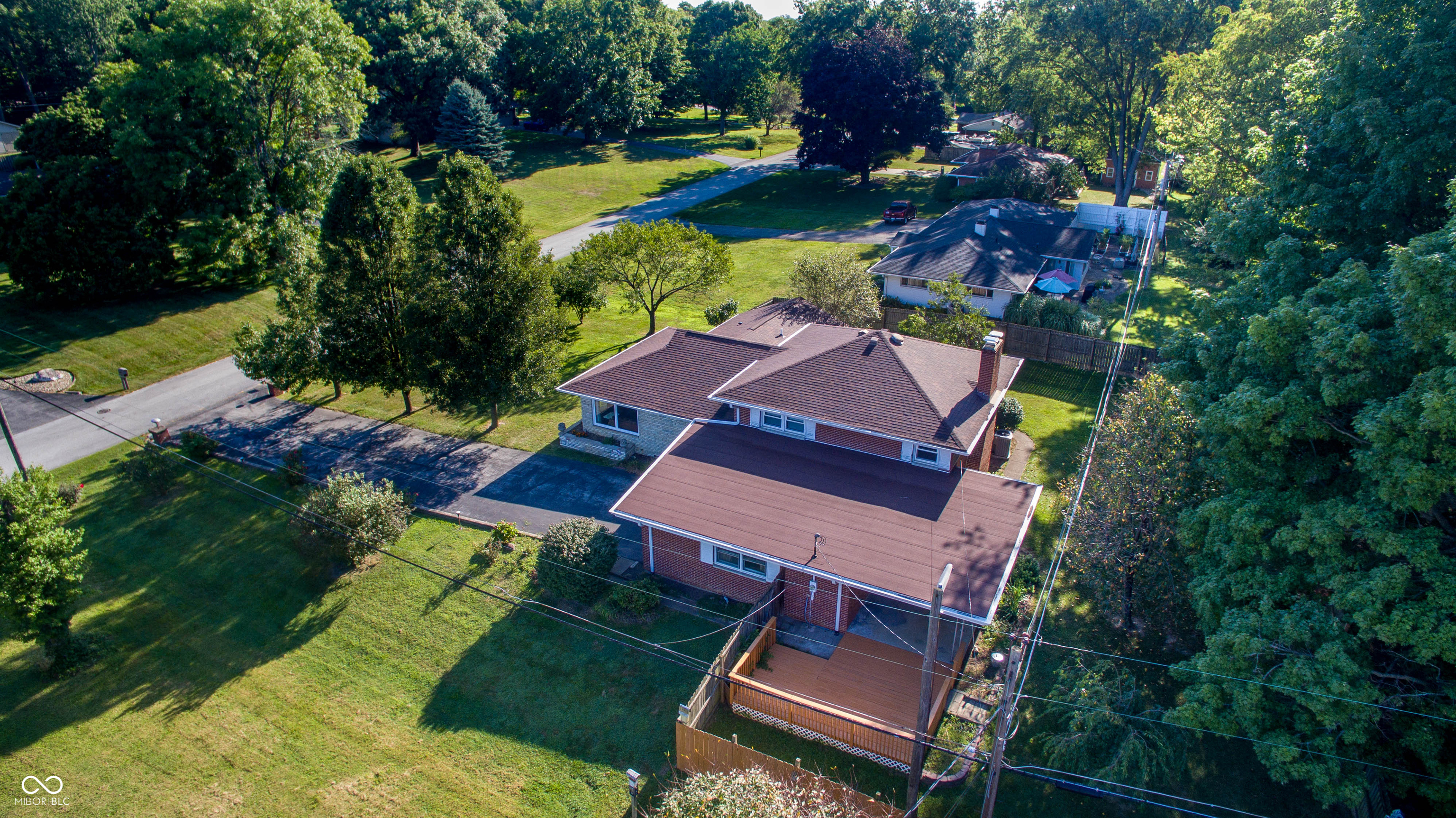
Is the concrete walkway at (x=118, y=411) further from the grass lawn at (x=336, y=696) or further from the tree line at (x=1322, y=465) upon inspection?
the tree line at (x=1322, y=465)

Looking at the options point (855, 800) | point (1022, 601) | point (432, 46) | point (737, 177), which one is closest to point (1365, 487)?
point (1022, 601)

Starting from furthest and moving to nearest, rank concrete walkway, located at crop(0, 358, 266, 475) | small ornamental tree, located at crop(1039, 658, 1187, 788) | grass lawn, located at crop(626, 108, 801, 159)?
grass lawn, located at crop(626, 108, 801, 159), concrete walkway, located at crop(0, 358, 266, 475), small ornamental tree, located at crop(1039, 658, 1187, 788)

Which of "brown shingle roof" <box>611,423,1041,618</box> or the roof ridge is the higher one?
the roof ridge

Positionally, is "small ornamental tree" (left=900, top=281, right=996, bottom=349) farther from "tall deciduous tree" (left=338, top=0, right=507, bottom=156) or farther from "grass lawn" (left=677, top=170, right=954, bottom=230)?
"tall deciduous tree" (left=338, top=0, right=507, bottom=156)

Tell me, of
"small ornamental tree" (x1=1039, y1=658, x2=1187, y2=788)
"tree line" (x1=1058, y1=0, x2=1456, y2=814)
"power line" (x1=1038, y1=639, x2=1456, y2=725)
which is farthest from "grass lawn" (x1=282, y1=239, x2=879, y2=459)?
"power line" (x1=1038, y1=639, x2=1456, y2=725)

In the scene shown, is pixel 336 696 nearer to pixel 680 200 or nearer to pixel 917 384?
pixel 917 384

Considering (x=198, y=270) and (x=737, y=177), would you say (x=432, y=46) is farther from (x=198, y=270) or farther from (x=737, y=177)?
(x=198, y=270)

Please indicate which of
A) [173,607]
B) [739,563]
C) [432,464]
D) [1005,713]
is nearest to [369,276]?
[432,464]

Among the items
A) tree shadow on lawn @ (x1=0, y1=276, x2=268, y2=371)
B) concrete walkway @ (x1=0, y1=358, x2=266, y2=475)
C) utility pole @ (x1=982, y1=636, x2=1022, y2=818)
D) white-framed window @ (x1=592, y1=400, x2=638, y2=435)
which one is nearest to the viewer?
utility pole @ (x1=982, y1=636, x2=1022, y2=818)
